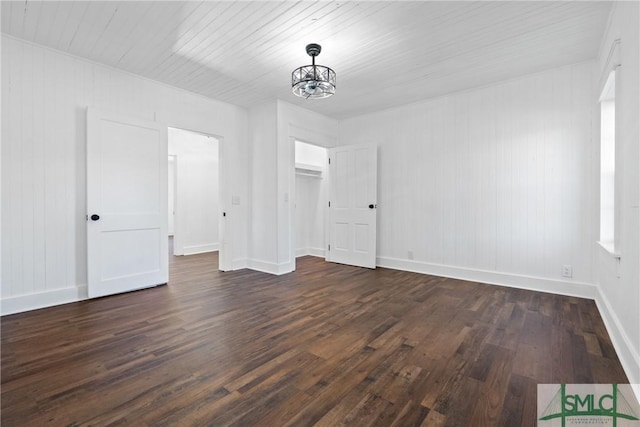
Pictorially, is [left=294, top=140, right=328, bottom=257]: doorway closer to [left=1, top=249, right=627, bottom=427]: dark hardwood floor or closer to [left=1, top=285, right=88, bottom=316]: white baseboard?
[left=1, top=249, right=627, bottom=427]: dark hardwood floor

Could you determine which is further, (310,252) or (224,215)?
(310,252)

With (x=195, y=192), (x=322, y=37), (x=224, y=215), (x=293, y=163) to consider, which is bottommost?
(x=224, y=215)

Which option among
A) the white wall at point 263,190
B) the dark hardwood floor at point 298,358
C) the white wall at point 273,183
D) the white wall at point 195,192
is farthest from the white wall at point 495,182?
the white wall at point 195,192

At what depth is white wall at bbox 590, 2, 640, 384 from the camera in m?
1.83

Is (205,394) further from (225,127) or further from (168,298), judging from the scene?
(225,127)

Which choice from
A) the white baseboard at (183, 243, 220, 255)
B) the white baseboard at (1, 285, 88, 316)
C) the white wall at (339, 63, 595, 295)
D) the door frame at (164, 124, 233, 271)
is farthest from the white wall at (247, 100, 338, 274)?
the white baseboard at (1, 285, 88, 316)

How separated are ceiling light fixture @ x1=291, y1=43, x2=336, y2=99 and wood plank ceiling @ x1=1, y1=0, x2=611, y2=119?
0.79 ft

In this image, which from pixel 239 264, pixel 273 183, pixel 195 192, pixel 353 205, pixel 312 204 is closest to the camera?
pixel 273 183

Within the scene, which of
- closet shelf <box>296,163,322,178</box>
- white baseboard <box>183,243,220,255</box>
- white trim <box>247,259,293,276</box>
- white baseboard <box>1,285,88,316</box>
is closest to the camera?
white baseboard <box>1,285,88,316</box>

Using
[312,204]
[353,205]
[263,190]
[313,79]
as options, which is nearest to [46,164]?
[263,190]

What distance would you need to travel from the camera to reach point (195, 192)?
705cm

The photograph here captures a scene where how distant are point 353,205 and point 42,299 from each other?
4.38 metres

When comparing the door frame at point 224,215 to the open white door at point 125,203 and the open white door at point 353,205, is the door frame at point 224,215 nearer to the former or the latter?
the open white door at point 125,203

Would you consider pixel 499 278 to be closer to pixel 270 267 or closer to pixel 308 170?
pixel 270 267
